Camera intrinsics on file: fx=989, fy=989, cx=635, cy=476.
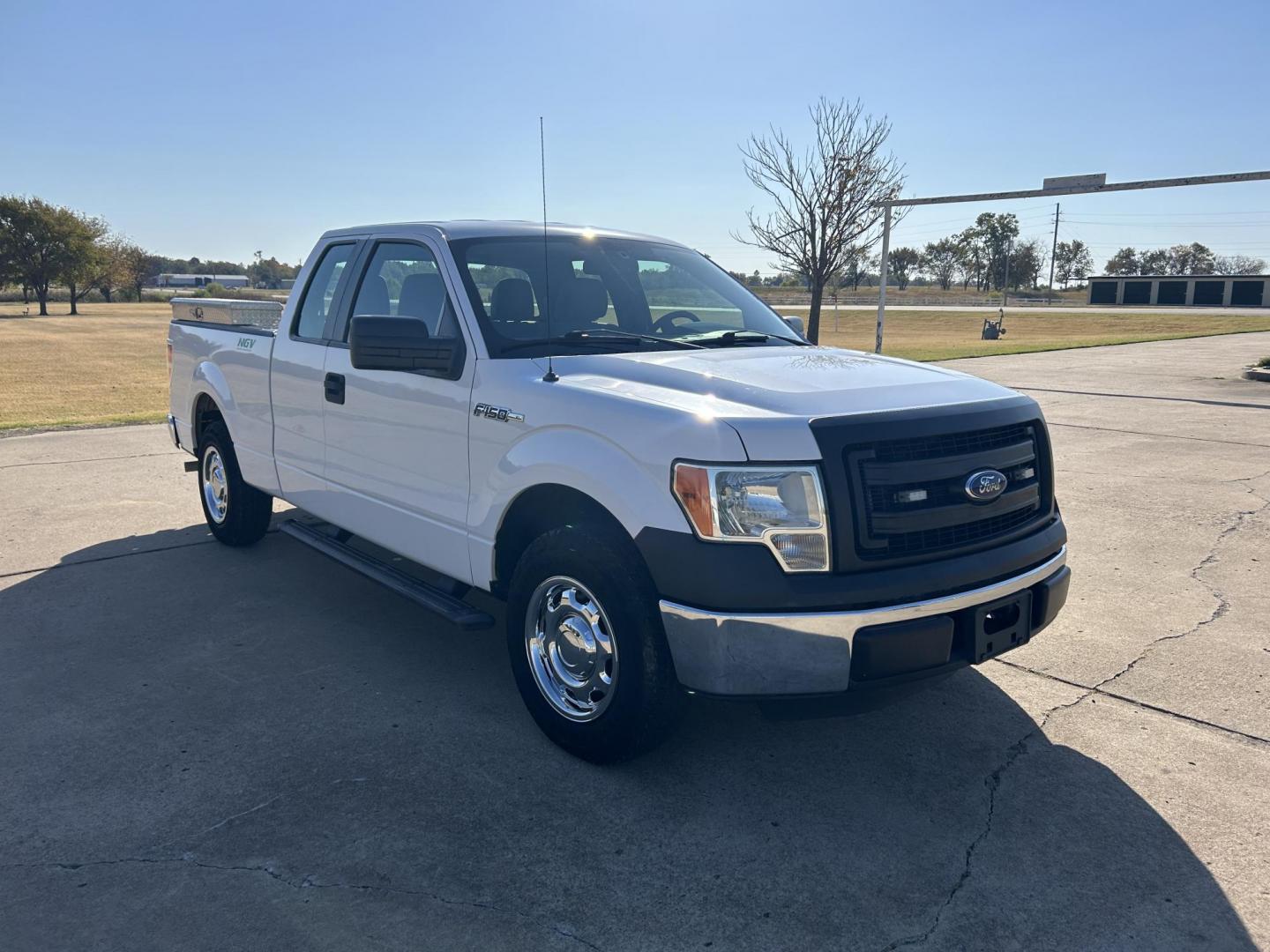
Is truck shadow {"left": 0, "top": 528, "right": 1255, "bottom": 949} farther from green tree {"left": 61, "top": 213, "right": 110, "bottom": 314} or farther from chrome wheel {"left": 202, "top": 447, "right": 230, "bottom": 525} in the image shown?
green tree {"left": 61, "top": 213, "right": 110, "bottom": 314}

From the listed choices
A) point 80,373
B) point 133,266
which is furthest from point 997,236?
point 80,373

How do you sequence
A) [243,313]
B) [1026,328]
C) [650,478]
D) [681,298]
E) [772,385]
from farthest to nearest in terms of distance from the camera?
[1026,328] < [243,313] < [681,298] < [772,385] < [650,478]

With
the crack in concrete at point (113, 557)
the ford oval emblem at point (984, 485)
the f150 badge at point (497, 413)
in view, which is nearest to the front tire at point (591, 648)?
the f150 badge at point (497, 413)

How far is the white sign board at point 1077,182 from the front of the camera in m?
20.6

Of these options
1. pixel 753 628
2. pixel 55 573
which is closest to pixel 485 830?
pixel 753 628

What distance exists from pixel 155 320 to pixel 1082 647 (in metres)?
62.2

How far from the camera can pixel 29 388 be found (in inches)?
749

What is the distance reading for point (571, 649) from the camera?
359 cm

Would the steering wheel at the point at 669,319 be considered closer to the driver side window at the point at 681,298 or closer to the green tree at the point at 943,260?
the driver side window at the point at 681,298

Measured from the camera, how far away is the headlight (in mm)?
3016

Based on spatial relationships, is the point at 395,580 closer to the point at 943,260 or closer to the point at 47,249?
the point at 47,249

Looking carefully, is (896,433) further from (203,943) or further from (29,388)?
(29,388)

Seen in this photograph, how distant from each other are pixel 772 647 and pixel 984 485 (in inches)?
37.7

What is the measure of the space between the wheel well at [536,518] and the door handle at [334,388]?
1418mm
